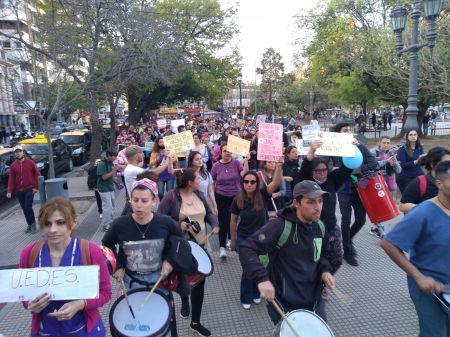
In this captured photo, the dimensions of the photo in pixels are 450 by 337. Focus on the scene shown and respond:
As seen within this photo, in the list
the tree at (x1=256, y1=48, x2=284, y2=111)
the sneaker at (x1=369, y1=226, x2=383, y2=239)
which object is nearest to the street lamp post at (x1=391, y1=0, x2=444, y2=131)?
the sneaker at (x1=369, y1=226, x2=383, y2=239)

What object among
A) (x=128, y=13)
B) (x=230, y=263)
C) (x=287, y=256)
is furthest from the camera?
(x=128, y=13)

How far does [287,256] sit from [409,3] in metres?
19.9

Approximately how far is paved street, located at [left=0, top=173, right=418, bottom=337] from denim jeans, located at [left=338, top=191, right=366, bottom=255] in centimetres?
36

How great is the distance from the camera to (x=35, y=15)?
12648mm

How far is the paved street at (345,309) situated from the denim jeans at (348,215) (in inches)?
14.1

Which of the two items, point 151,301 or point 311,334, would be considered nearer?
point 311,334

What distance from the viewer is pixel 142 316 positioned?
2.73m

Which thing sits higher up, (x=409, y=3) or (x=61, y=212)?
(x=409, y=3)

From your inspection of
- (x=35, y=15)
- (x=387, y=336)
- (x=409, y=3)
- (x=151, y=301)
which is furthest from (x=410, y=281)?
(x=409, y=3)

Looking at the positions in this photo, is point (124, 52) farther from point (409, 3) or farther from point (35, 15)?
point (409, 3)

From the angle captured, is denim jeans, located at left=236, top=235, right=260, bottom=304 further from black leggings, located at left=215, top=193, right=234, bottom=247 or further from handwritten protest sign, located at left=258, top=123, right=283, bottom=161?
handwritten protest sign, located at left=258, top=123, right=283, bottom=161

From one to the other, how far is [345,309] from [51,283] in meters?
3.38

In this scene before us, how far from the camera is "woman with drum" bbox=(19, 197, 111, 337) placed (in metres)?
2.47

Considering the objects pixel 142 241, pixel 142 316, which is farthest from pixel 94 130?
pixel 142 316
